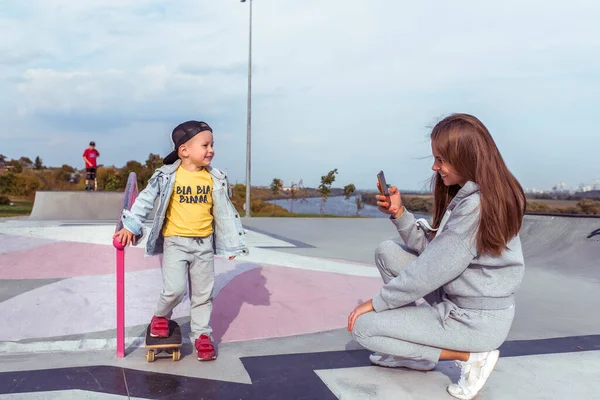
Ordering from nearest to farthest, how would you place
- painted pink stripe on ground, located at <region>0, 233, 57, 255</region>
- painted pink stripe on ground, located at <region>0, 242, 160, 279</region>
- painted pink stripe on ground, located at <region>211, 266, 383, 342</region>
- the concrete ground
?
1. the concrete ground
2. painted pink stripe on ground, located at <region>211, 266, 383, 342</region>
3. painted pink stripe on ground, located at <region>0, 242, 160, 279</region>
4. painted pink stripe on ground, located at <region>0, 233, 57, 255</region>

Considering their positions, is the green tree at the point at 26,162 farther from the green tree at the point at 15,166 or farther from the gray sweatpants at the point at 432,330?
the gray sweatpants at the point at 432,330

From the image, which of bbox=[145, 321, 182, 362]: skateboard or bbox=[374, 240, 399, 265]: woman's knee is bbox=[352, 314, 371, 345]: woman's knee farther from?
bbox=[145, 321, 182, 362]: skateboard

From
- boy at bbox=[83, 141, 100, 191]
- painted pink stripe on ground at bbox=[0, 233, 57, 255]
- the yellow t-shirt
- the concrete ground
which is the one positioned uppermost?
boy at bbox=[83, 141, 100, 191]

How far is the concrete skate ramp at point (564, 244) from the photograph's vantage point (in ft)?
22.4

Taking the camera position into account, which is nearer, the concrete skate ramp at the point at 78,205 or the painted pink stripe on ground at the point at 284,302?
the painted pink stripe on ground at the point at 284,302

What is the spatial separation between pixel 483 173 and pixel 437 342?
860 millimetres

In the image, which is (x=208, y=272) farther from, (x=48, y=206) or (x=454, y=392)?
(x=48, y=206)

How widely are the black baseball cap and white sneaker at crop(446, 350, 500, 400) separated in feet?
6.65

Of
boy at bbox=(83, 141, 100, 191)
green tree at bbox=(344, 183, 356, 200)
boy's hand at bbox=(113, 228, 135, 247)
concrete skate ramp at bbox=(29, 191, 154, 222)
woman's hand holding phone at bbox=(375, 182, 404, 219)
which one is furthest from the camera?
green tree at bbox=(344, 183, 356, 200)

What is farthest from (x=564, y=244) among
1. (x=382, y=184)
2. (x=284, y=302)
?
(x=382, y=184)

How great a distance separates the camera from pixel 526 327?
4.07m

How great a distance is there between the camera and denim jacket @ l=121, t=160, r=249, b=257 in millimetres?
3104

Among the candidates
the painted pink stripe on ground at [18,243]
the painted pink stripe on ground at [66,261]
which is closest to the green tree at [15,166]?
the painted pink stripe on ground at [18,243]

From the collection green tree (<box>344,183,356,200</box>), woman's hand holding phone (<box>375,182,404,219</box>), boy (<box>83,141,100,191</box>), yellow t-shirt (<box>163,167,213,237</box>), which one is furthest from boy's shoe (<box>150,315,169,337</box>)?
green tree (<box>344,183,356,200</box>)
